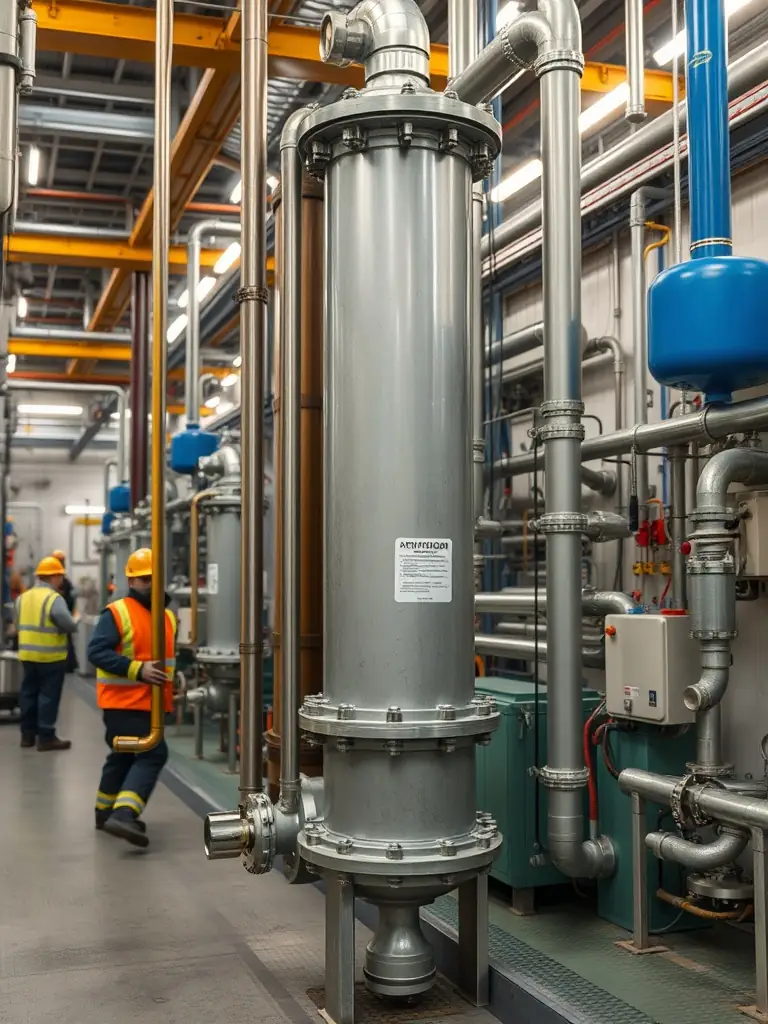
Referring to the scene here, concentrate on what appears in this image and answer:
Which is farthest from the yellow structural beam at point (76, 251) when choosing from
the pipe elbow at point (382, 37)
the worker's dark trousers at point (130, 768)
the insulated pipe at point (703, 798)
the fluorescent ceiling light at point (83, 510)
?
the fluorescent ceiling light at point (83, 510)

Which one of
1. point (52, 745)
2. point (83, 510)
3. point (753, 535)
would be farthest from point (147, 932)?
point (83, 510)

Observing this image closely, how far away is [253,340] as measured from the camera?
13.7 ft

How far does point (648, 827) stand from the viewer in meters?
4.04

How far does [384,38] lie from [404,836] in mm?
2577

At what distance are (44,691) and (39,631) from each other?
56 centimetres

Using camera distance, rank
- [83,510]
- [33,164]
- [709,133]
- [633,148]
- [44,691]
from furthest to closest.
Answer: [83,510], [44,691], [33,164], [633,148], [709,133]

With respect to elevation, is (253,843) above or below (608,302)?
below

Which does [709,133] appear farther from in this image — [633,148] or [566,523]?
[633,148]

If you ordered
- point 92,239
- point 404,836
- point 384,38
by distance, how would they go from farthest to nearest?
point 92,239 → point 384,38 → point 404,836

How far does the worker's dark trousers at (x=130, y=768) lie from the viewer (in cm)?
571

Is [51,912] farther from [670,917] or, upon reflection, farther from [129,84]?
[129,84]

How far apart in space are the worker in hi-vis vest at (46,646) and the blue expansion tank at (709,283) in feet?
22.7

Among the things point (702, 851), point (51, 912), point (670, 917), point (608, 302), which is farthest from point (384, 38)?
point (51, 912)

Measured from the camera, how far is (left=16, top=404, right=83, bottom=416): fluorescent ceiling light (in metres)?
18.8
